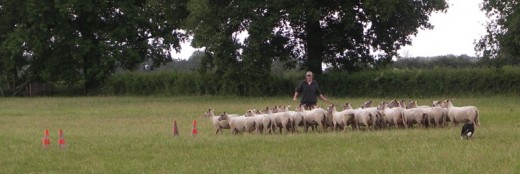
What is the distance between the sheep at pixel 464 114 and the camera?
21225 mm

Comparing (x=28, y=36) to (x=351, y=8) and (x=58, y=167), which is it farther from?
(x=58, y=167)

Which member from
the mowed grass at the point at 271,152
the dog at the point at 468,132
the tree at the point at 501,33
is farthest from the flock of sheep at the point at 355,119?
the tree at the point at 501,33

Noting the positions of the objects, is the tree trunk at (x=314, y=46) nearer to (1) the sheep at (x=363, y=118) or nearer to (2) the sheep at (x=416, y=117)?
(2) the sheep at (x=416, y=117)

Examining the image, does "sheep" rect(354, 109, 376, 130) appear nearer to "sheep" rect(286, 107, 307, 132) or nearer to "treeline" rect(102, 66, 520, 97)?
"sheep" rect(286, 107, 307, 132)

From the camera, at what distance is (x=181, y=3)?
50.4 metres

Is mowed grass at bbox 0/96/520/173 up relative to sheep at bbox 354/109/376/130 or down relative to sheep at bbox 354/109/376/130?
down

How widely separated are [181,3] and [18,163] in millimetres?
34990

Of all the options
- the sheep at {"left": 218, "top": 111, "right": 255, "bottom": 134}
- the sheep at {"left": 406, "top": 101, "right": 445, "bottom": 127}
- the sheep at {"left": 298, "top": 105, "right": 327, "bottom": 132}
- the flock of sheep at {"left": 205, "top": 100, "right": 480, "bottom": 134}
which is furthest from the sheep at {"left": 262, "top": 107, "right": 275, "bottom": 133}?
the sheep at {"left": 406, "top": 101, "right": 445, "bottom": 127}

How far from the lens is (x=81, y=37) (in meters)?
61.5

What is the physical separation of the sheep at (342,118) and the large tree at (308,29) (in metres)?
24.0

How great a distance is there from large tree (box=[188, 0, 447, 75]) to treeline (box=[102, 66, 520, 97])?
168cm

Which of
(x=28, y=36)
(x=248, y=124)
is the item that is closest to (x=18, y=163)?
(x=248, y=124)

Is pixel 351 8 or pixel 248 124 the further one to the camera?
pixel 351 8

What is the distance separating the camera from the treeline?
45812mm
